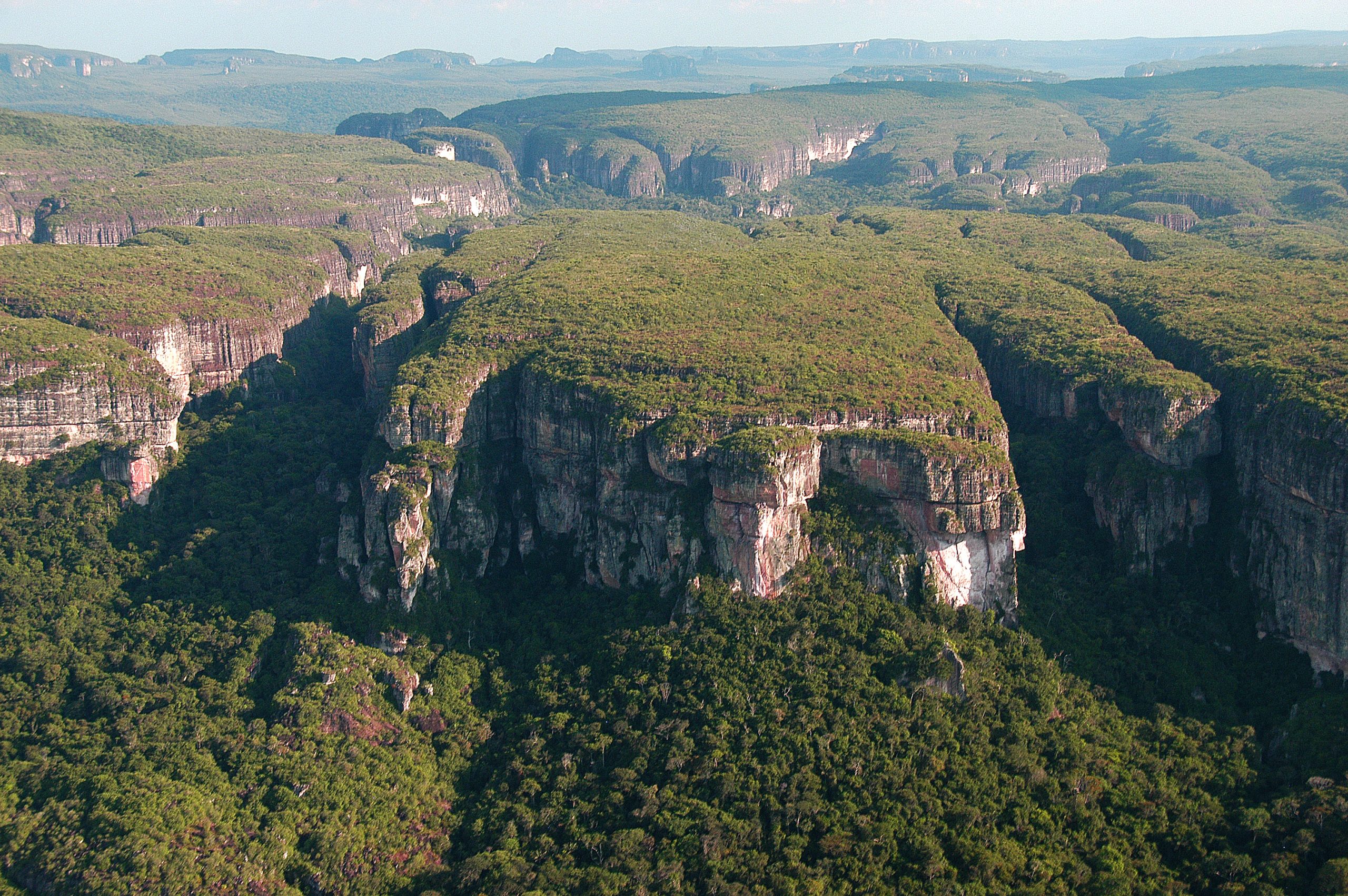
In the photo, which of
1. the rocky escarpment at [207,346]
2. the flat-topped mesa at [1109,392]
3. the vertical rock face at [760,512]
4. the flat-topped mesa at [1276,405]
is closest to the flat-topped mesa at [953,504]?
the vertical rock face at [760,512]

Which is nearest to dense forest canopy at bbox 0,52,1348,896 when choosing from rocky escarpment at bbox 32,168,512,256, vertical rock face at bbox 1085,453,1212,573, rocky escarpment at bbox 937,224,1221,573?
vertical rock face at bbox 1085,453,1212,573

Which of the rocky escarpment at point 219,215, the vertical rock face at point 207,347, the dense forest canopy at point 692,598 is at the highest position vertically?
the rocky escarpment at point 219,215

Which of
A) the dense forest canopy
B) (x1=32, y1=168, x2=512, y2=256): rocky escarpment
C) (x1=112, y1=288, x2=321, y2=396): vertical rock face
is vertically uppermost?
(x1=32, y1=168, x2=512, y2=256): rocky escarpment

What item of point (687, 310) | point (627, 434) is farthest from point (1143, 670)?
point (687, 310)

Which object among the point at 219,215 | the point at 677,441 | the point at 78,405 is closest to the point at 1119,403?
the point at 677,441

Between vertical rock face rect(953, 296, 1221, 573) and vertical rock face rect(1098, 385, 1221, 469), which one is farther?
vertical rock face rect(1098, 385, 1221, 469)

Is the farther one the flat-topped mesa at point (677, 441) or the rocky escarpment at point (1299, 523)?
the flat-topped mesa at point (677, 441)

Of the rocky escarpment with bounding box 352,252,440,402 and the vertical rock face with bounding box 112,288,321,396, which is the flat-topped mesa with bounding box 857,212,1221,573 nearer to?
the rocky escarpment with bounding box 352,252,440,402

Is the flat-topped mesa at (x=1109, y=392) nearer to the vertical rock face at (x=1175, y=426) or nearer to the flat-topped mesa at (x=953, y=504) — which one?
the vertical rock face at (x=1175, y=426)
